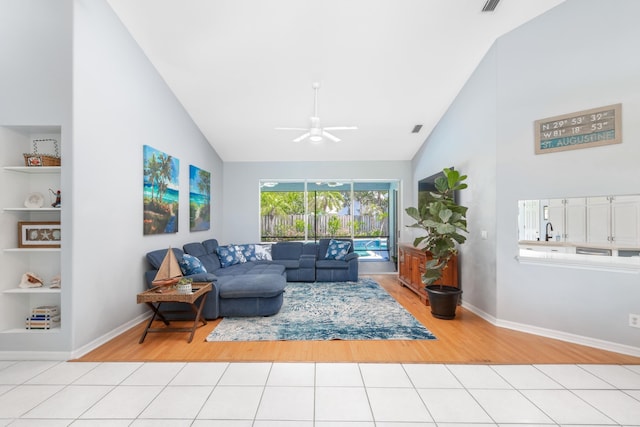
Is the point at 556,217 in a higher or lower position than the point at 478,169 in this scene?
lower

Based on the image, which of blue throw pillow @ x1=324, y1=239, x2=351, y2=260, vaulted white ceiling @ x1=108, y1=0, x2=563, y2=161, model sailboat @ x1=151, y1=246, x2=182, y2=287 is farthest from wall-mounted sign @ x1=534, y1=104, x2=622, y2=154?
model sailboat @ x1=151, y1=246, x2=182, y2=287

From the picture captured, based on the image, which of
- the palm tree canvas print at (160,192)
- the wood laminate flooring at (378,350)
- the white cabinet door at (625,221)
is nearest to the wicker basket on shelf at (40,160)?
the palm tree canvas print at (160,192)

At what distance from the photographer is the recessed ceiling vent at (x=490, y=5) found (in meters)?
3.27

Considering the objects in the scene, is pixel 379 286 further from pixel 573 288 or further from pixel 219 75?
pixel 219 75

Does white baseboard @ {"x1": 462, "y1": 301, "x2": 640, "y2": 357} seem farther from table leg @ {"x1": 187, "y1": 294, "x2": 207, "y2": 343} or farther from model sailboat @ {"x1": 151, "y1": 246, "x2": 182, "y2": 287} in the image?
model sailboat @ {"x1": 151, "y1": 246, "x2": 182, "y2": 287}

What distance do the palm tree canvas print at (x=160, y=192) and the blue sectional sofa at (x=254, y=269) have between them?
44 centimetres

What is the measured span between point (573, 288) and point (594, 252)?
459 millimetres

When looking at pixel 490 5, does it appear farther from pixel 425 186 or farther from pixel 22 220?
pixel 22 220

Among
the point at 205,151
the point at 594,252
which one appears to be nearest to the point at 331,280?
the point at 205,151

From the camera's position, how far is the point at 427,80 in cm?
454

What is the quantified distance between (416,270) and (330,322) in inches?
83.8

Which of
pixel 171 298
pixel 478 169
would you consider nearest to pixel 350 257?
pixel 478 169

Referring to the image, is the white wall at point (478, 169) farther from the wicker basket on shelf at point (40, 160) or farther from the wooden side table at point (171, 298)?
the wicker basket on shelf at point (40, 160)

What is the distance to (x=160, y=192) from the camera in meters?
4.37
